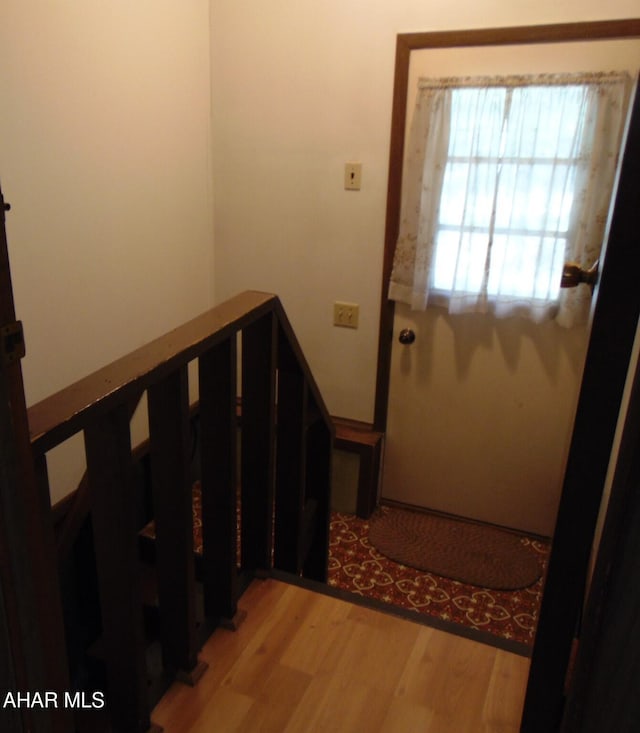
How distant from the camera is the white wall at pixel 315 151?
2.48m

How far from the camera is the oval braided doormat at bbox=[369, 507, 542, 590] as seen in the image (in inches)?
105

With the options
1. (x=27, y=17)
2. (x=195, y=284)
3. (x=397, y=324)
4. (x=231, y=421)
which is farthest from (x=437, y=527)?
(x=27, y=17)

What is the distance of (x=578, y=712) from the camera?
2.71 feet

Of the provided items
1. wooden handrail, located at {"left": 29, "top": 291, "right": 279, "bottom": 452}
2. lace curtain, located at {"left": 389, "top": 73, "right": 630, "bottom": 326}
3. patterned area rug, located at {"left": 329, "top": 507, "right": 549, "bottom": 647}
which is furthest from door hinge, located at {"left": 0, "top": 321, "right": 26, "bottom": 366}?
lace curtain, located at {"left": 389, "top": 73, "right": 630, "bottom": 326}

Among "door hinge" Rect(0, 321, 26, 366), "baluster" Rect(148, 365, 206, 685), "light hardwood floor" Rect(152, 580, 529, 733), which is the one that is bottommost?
"light hardwood floor" Rect(152, 580, 529, 733)

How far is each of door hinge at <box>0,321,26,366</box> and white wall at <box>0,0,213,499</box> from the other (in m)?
1.39

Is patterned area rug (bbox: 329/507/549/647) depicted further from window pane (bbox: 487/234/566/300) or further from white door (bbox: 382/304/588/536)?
window pane (bbox: 487/234/566/300)

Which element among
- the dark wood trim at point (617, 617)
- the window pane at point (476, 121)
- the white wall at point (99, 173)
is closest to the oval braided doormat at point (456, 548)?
the white wall at point (99, 173)

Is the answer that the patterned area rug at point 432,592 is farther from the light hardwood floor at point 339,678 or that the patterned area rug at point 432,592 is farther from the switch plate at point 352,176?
the switch plate at point 352,176

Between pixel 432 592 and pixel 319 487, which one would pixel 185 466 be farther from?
pixel 432 592

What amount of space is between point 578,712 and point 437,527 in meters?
2.18

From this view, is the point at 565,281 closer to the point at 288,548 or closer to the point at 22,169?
the point at 288,548

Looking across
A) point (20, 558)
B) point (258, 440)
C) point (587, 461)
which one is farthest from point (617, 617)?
point (258, 440)

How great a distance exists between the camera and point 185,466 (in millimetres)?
1183
